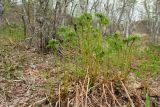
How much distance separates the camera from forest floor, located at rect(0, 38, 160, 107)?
426cm

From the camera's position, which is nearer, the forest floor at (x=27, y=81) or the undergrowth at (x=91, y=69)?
the undergrowth at (x=91, y=69)

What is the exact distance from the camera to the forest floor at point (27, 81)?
4.26 metres

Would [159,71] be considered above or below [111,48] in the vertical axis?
below

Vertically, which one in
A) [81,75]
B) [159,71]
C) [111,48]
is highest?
[111,48]

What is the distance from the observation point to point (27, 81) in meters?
4.99

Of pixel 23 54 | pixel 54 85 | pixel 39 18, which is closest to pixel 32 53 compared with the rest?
pixel 23 54

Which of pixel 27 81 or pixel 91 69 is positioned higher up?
pixel 91 69

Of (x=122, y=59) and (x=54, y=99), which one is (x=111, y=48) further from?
(x=54, y=99)

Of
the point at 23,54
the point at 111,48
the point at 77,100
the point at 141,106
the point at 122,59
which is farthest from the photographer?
the point at 23,54

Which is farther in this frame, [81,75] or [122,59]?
[122,59]

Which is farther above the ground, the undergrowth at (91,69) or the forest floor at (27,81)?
the undergrowth at (91,69)

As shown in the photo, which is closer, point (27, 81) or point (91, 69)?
point (91, 69)

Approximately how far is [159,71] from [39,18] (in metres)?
2.86

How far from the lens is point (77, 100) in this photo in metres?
3.91
